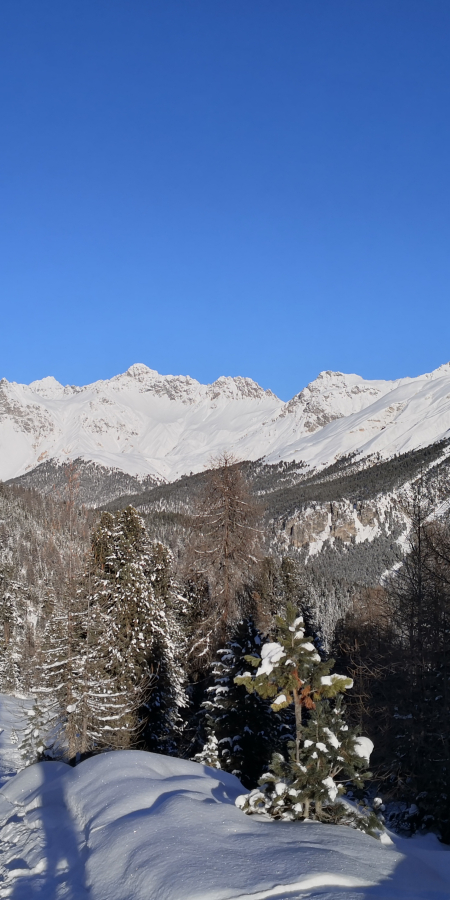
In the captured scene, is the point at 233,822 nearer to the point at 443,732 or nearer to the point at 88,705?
the point at 443,732

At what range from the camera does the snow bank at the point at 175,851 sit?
6.09 m

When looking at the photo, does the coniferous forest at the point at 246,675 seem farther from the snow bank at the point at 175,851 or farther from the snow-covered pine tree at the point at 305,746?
the snow bank at the point at 175,851

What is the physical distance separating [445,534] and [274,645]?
9.06 metres

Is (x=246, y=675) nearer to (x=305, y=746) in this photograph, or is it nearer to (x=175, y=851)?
(x=305, y=746)

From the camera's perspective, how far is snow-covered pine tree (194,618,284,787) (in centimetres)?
1484

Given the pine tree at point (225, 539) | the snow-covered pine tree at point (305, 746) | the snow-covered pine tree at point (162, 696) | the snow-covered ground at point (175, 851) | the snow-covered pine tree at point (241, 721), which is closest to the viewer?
the snow-covered ground at point (175, 851)

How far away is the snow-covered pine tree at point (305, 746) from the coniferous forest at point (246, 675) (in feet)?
0.07

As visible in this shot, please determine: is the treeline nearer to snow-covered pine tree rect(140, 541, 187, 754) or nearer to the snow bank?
the snow bank

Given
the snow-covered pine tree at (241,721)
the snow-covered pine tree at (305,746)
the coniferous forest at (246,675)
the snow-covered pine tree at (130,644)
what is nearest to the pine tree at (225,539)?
the coniferous forest at (246,675)

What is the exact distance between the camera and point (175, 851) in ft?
21.9

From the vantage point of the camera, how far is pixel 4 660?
42.2 meters

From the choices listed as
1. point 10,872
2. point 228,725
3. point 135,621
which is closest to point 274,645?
point 10,872

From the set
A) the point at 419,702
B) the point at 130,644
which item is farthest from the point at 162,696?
the point at 419,702

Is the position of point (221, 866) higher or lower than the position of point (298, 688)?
lower
